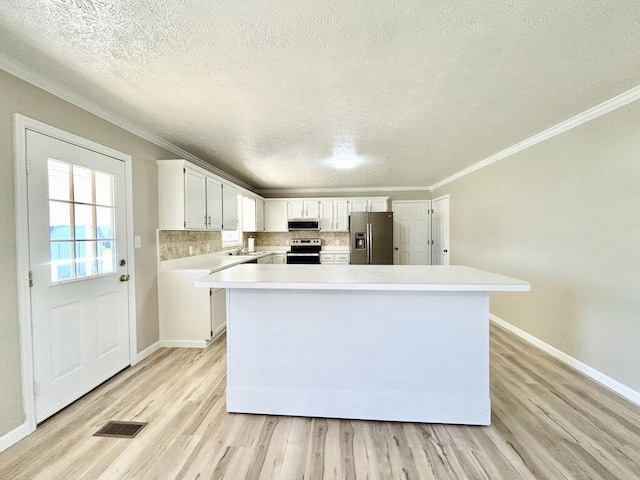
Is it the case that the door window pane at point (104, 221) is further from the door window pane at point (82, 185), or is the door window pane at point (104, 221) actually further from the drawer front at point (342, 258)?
the drawer front at point (342, 258)

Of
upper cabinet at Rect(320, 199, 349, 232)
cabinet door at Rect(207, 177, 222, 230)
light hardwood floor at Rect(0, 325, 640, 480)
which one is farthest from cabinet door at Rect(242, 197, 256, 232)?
light hardwood floor at Rect(0, 325, 640, 480)

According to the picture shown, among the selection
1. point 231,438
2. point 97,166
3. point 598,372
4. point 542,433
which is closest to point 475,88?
point 542,433

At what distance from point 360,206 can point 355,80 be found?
408 centimetres

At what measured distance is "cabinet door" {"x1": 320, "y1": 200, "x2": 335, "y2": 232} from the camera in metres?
5.92

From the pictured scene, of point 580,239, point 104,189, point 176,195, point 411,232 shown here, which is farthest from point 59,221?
point 411,232

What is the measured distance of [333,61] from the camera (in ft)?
5.41

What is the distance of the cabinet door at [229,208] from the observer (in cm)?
410

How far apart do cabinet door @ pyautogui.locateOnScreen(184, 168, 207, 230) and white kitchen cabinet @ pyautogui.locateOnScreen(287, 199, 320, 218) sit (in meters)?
2.60

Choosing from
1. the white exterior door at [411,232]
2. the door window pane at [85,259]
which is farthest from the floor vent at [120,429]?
the white exterior door at [411,232]

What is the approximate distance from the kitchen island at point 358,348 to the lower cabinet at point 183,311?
4.28 ft

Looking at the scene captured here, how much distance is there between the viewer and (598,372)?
230cm

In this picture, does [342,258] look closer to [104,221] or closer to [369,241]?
[369,241]

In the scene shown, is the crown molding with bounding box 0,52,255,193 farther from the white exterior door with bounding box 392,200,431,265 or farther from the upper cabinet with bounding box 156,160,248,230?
Answer: the white exterior door with bounding box 392,200,431,265

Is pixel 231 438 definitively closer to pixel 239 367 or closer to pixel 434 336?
pixel 239 367
